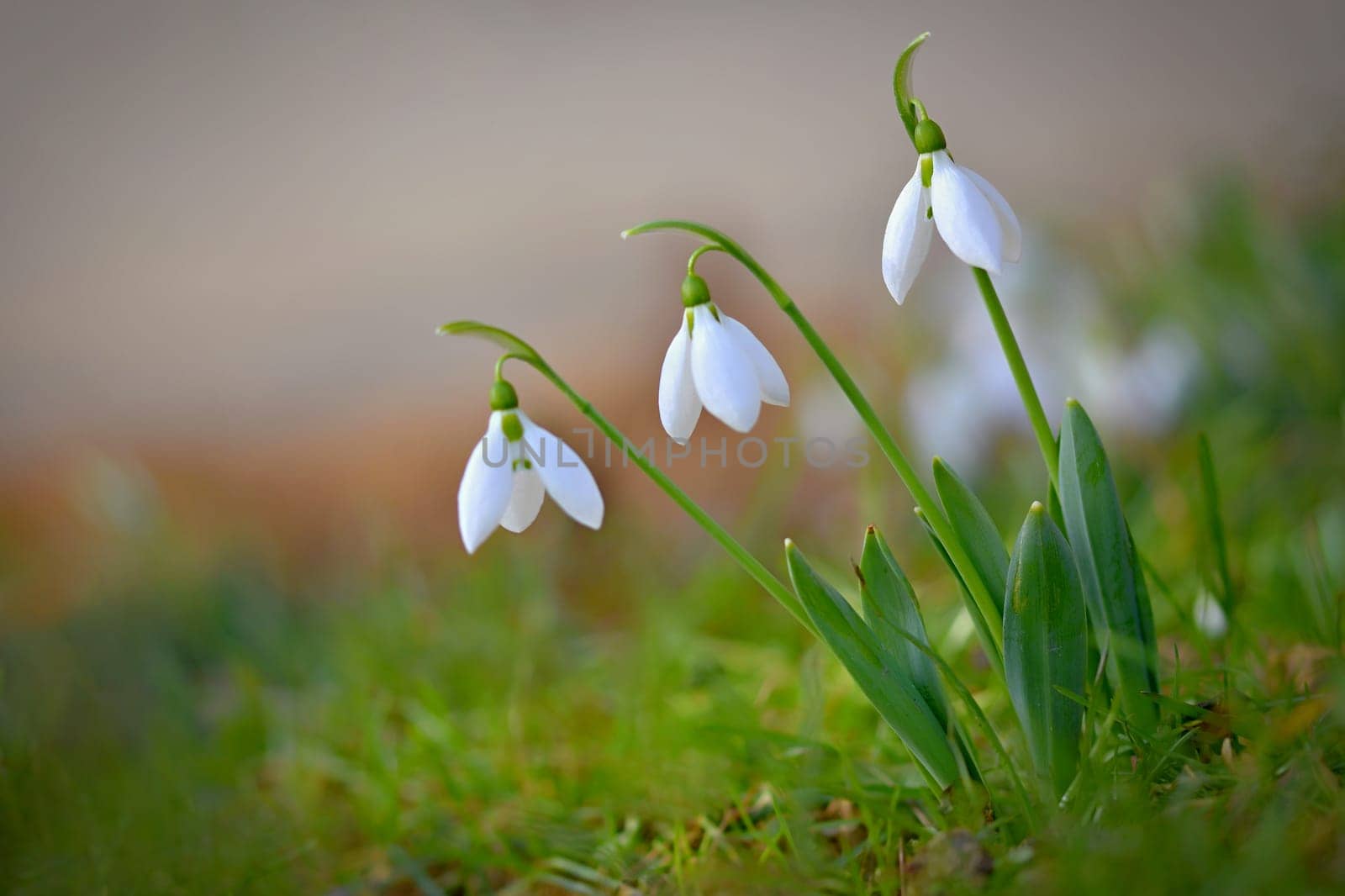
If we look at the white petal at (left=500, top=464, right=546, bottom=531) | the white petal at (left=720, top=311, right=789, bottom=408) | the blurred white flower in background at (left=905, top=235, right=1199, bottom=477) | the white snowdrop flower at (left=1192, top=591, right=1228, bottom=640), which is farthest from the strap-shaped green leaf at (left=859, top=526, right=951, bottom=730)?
the blurred white flower in background at (left=905, top=235, right=1199, bottom=477)

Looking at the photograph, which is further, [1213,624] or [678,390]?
[1213,624]

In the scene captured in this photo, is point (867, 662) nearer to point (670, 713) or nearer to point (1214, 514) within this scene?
point (1214, 514)

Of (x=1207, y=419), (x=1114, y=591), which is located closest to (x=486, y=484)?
(x=1114, y=591)

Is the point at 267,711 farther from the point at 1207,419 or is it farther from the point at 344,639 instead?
the point at 1207,419

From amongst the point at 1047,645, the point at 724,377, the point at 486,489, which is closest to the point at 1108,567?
the point at 1047,645

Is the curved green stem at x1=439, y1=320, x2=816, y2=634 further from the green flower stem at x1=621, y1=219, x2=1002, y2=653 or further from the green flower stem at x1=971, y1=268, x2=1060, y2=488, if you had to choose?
the green flower stem at x1=971, y1=268, x2=1060, y2=488

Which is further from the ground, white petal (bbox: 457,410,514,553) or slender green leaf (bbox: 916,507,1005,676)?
white petal (bbox: 457,410,514,553)

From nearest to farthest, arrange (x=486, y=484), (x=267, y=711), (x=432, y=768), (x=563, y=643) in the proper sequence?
(x=486, y=484), (x=432, y=768), (x=267, y=711), (x=563, y=643)

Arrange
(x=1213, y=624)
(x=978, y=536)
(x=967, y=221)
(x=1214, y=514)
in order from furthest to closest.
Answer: (x=1213, y=624)
(x=1214, y=514)
(x=978, y=536)
(x=967, y=221)
